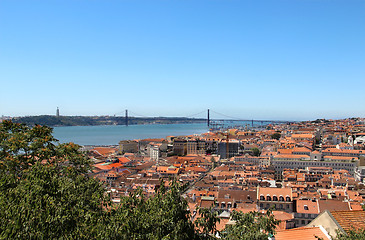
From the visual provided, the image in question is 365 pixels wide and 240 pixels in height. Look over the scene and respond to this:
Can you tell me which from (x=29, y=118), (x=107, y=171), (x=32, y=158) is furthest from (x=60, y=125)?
(x=32, y=158)

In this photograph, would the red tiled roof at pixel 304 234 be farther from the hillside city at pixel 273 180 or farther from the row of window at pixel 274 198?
the row of window at pixel 274 198

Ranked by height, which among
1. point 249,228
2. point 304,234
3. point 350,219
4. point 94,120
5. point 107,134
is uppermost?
point 94,120

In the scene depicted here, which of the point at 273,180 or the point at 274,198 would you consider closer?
the point at 274,198

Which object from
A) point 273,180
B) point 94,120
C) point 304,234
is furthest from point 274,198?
point 94,120

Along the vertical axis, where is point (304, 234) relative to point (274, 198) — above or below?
above

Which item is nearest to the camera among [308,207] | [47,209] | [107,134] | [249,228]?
[47,209]

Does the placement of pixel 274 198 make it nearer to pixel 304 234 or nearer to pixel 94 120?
pixel 304 234

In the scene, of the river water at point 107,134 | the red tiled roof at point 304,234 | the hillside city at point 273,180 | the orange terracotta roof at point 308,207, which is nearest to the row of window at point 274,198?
the hillside city at point 273,180

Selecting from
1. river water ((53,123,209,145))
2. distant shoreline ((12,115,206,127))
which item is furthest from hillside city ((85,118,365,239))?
distant shoreline ((12,115,206,127))

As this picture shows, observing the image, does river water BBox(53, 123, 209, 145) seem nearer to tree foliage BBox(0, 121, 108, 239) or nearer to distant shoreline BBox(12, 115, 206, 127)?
distant shoreline BBox(12, 115, 206, 127)
